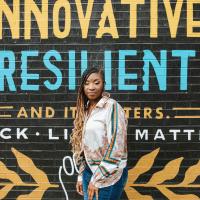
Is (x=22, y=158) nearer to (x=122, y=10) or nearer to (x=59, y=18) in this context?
(x=59, y=18)

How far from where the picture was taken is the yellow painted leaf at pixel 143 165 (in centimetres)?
533

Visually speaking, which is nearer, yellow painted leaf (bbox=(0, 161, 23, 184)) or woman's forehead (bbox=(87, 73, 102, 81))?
woman's forehead (bbox=(87, 73, 102, 81))

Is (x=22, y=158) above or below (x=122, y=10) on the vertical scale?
below

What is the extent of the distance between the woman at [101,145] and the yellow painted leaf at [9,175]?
5.23 feet

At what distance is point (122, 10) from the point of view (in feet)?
17.5

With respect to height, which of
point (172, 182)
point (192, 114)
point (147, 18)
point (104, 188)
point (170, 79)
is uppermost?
point (147, 18)

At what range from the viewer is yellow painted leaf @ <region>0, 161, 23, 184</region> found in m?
5.45

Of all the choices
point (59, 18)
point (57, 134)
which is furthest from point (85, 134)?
point (59, 18)

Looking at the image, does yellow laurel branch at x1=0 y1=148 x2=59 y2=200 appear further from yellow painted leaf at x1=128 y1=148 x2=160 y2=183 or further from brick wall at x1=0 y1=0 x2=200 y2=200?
yellow painted leaf at x1=128 y1=148 x2=160 y2=183

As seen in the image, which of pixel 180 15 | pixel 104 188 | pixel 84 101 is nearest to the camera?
pixel 104 188

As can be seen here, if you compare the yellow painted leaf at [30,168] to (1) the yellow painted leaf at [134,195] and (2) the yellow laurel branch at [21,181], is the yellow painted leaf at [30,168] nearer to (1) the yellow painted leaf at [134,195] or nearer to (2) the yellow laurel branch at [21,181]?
(2) the yellow laurel branch at [21,181]

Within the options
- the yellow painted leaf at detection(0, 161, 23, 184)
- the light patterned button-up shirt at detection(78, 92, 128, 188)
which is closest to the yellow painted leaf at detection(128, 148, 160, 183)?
the yellow painted leaf at detection(0, 161, 23, 184)

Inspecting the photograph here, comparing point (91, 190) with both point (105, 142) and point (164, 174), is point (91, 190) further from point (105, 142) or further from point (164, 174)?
point (164, 174)

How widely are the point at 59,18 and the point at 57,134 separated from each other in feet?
4.23
